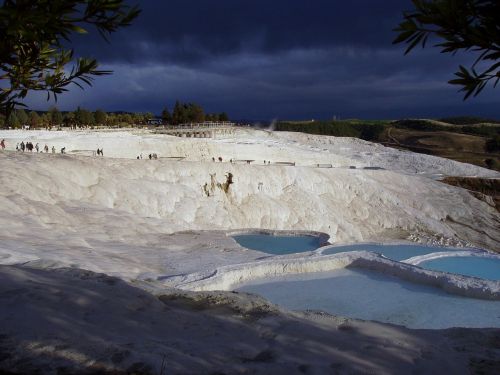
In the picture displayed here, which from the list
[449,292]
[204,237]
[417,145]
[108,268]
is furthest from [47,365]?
[417,145]

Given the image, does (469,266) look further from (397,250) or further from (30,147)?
(30,147)

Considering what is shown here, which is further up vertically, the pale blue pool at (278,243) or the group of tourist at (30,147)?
the group of tourist at (30,147)

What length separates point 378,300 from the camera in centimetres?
1129

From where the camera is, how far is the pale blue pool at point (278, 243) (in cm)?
1856

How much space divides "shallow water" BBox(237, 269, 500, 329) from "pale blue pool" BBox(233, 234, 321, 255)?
17.8 ft

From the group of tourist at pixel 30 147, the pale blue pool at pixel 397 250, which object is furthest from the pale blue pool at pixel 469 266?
the group of tourist at pixel 30 147

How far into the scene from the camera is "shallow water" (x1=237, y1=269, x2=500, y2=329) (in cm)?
1030

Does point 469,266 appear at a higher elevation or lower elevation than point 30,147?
lower

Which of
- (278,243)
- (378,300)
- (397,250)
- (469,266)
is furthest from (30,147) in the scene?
(469,266)

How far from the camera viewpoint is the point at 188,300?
5578 mm

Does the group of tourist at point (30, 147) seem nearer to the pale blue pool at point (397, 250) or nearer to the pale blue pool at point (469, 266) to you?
the pale blue pool at point (397, 250)

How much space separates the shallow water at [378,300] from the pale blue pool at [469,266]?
4696 mm

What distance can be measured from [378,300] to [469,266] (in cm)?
746

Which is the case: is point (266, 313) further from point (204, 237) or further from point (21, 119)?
point (21, 119)
